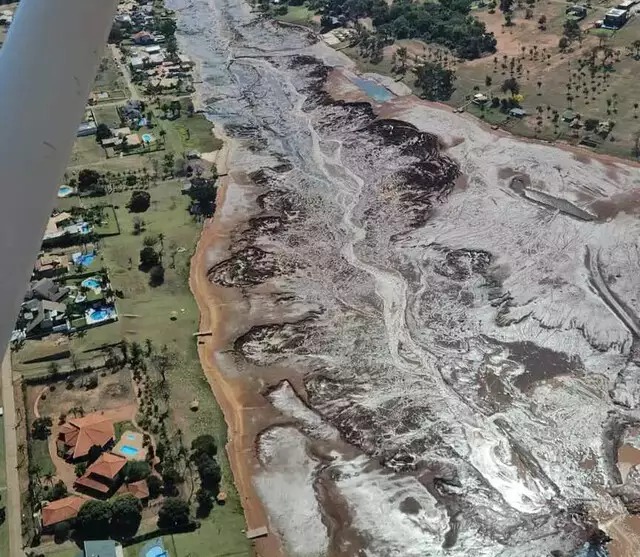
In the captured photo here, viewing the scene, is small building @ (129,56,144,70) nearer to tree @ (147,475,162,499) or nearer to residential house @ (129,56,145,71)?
residential house @ (129,56,145,71)

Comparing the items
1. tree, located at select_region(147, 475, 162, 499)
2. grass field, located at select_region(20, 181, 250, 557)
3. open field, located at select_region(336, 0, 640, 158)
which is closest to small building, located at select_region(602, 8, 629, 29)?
open field, located at select_region(336, 0, 640, 158)

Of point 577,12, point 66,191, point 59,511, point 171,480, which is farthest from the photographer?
point 577,12

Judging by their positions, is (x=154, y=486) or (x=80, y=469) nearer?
(x=154, y=486)

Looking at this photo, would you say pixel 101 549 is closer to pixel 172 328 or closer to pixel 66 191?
pixel 172 328

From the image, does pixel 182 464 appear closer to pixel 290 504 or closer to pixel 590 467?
pixel 290 504

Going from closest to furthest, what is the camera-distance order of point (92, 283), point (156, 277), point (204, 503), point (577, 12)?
1. point (204, 503)
2. point (92, 283)
3. point (156, 277)
4. point (577, 12)

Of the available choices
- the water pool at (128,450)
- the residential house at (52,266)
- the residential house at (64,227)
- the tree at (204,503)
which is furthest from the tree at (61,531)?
the residential house at (64,227)

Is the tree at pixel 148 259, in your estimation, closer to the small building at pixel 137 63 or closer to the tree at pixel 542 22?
the small building at pixel 137 63

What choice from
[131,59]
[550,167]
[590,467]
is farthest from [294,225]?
[131,59]

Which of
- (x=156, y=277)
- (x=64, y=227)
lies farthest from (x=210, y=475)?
(x=64, y=227)
